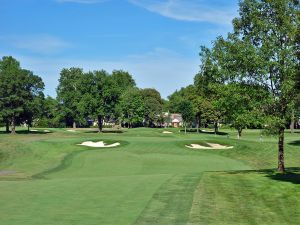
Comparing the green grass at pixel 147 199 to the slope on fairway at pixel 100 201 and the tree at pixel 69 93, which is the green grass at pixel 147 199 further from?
the tree at pixel 69 93

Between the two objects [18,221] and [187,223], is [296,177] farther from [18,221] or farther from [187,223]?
[18,221]

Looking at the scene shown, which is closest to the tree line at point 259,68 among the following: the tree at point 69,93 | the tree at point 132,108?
the tree at point 69,93

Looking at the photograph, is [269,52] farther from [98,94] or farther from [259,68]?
[98,94]

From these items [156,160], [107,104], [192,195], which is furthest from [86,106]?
[192,195]

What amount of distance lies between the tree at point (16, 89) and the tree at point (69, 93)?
74.6ft

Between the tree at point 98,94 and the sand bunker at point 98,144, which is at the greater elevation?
the tree at point 98,94

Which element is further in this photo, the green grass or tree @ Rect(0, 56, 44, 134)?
tree @ Rect(0, 56, 44, 134)

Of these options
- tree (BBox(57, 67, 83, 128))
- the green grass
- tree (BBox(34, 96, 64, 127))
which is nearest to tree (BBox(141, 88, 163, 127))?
tree (BBox(57, 67, 83, 128))

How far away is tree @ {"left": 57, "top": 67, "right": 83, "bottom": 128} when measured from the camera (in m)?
131

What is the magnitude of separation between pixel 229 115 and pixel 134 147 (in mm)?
23015

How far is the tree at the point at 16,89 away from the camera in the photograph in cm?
9253

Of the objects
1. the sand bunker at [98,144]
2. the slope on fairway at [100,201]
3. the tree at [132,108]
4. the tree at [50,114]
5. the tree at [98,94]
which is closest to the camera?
the slope on fairway at [100,201]

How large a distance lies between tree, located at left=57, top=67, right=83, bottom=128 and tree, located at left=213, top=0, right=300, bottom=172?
97.0 m

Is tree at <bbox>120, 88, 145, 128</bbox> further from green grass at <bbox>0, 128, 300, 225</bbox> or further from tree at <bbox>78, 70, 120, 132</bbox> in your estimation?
green grass at <bbox>0, 128, 300, 225</bbox>
